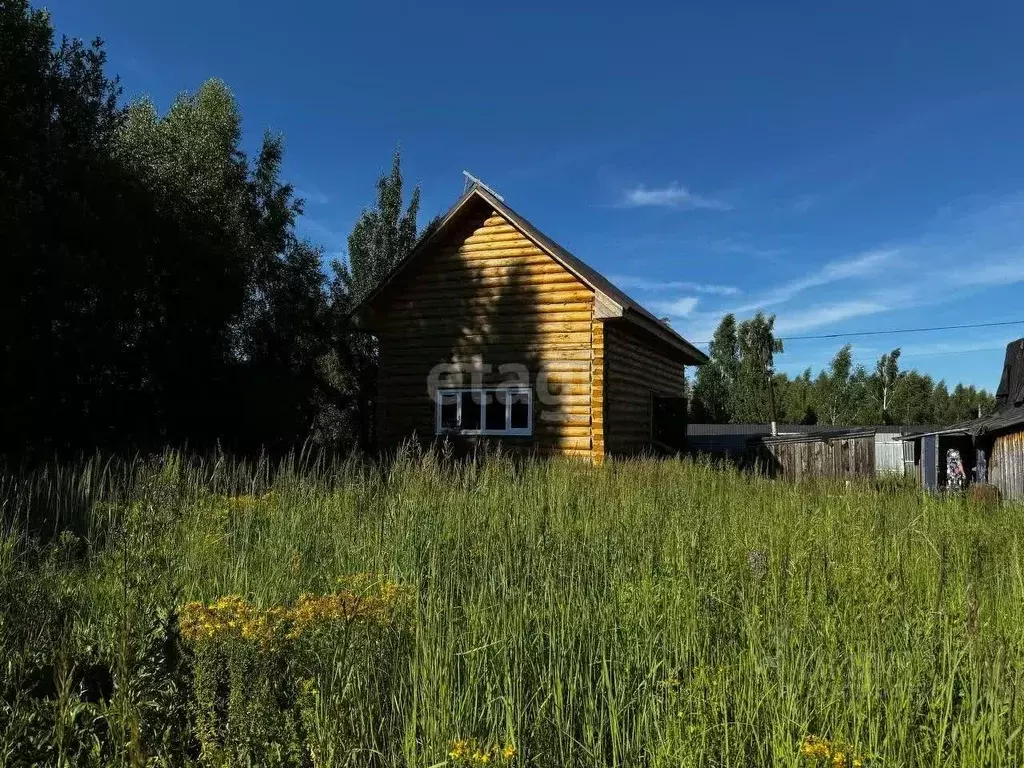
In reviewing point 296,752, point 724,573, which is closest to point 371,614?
point 296,752

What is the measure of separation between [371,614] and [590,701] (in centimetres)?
103

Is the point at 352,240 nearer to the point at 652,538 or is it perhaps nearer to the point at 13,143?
the point at 13,143

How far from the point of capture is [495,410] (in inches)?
576

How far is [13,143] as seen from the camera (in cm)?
1236

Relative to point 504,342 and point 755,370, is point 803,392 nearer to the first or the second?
point 755,370

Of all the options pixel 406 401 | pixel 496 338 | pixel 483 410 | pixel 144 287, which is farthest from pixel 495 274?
pixel 144 287

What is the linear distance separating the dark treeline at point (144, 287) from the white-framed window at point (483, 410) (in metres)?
3.67

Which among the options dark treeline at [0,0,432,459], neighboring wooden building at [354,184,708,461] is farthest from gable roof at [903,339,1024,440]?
dark treeline at [0,0,432,459]

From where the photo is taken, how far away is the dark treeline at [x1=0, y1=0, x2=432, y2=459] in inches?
476

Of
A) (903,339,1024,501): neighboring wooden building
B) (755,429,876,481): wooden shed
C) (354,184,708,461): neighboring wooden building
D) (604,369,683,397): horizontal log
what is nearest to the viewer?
(354,184,708,461): neighboring wooden building

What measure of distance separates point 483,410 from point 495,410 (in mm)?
394

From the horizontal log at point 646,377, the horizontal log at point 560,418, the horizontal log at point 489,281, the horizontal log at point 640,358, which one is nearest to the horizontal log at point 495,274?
the horizontal log at point 489,281

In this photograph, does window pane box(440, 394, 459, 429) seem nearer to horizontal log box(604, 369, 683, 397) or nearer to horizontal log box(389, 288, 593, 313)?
horizontal log box(389, 288, 593, 313)

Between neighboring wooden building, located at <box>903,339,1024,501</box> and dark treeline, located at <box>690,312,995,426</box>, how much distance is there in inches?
1122
